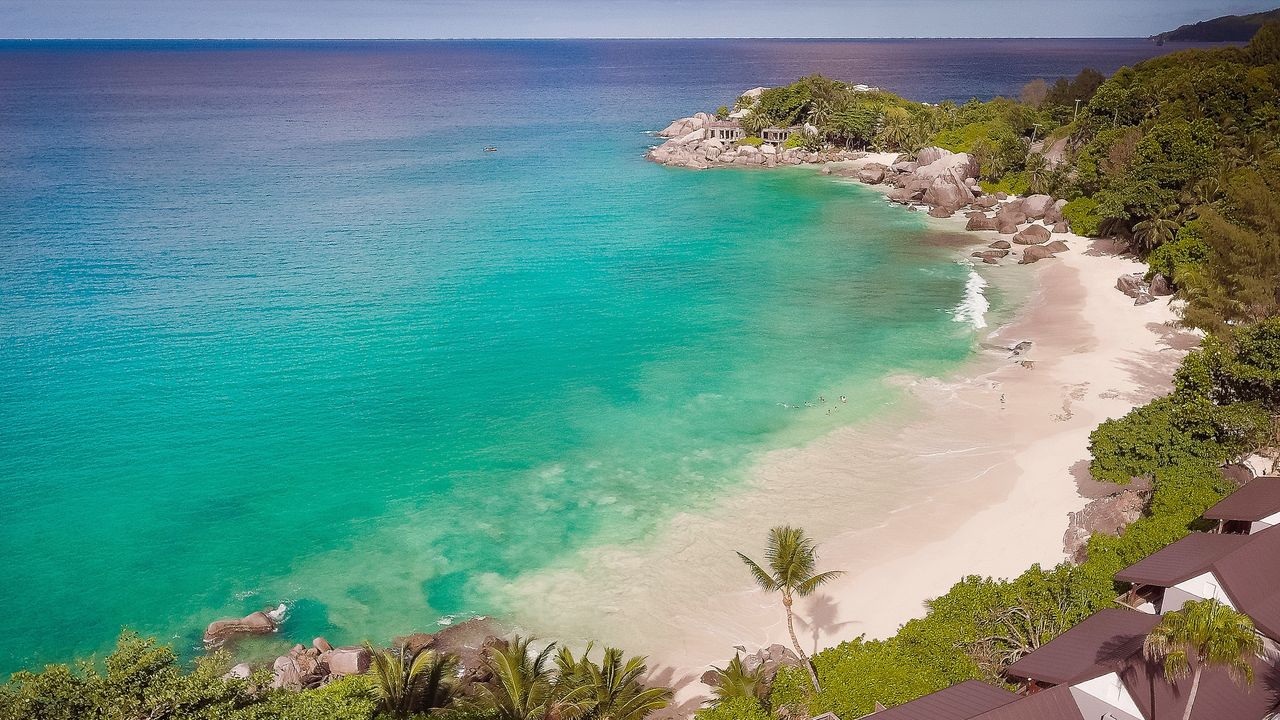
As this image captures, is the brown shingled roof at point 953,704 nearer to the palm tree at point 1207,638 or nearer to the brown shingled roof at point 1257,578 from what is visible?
the palm tree at point 1207,638

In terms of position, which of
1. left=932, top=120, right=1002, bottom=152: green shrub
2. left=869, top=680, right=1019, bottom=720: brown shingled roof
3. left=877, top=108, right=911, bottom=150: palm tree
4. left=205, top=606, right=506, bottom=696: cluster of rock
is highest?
left=877, top=108, right=911, bottom=150: palm tree

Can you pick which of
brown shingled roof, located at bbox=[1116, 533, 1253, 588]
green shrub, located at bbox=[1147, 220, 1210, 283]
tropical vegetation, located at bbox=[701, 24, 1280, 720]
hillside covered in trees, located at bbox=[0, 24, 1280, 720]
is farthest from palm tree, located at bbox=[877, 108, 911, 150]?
brown shingled roof, located at bbox=[1116, 533, 1253, 588]

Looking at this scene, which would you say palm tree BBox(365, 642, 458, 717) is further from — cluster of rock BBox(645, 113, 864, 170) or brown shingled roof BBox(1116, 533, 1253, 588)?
cluster of rock BBox(645, 113, 864, 170)

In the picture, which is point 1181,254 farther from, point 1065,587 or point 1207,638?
point 1207,638

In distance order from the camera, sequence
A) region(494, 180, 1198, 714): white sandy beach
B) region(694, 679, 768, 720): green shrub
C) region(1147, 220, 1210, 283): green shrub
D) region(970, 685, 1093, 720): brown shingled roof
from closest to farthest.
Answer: region(970, 685, 1093, 720): brown shingled roof
region(694, 679, 768, 720): green shrub
region(494, 180, 1198, 714): white sandy beach
region(1147, 220, 1210, 283): green shrub

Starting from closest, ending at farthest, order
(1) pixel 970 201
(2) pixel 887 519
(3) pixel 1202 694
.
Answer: (3) pixel 1202 694 → (2) pixel 887 519 → (1) pixel 970 201

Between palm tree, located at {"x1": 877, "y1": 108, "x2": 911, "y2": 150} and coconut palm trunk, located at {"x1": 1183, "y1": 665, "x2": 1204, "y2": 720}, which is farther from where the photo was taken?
palm tree, located at {"x1": 877, "y1": 108, "x2": 911, "y2": 150}

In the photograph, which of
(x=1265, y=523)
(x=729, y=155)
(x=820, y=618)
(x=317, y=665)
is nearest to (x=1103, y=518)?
(x=1265, y=523)
